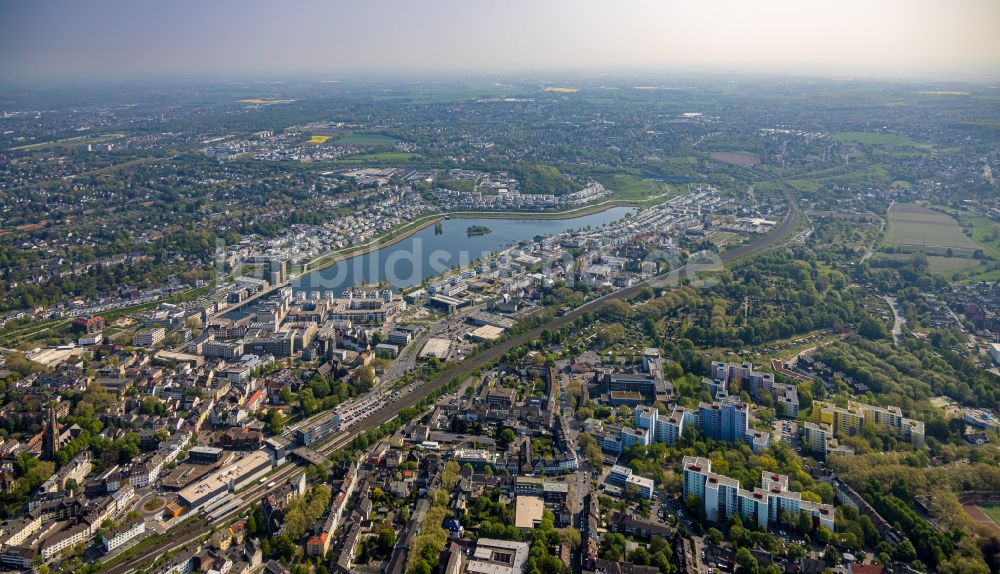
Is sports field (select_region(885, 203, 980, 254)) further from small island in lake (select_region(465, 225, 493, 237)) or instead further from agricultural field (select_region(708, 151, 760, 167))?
small island in lake (select_region(465, 225, 493, 237))

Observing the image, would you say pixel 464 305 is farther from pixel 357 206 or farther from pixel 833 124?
pixel 833 124

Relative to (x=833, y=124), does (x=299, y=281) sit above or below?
below

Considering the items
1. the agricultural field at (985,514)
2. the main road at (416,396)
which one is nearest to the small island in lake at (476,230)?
the main road at (416,396)

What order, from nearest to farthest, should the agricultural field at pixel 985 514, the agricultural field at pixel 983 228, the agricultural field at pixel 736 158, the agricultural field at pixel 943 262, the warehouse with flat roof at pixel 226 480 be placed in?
1. the agricultural field at pixel 985 514
2. the warehouse with flat roof at pixel 226 480
3. the agricultural field at pixel 943 262
4. the agricultural field at pixel 983 228
5. the agricultural field at pixel 736 158

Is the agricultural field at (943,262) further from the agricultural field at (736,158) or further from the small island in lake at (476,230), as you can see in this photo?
the agricultural field at (736,158)

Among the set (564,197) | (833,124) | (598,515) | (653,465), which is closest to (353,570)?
(598,515)

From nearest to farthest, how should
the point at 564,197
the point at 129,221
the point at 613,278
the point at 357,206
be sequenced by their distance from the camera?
the point at 613,278, the point at 129,221, the point at 357,206, the point at 564,197
